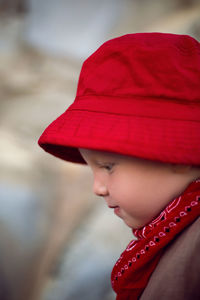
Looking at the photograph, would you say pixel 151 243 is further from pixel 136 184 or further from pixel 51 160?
pixel 51 160

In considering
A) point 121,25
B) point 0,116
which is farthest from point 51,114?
point 121,25

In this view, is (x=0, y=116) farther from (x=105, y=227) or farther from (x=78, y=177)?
(x=105, y=227)

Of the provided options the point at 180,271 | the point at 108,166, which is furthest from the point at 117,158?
the point at 180,271

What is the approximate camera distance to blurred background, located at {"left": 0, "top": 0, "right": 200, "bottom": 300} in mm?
694

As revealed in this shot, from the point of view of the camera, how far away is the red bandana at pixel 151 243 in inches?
15.2

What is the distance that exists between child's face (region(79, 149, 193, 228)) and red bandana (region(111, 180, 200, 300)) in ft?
0.04

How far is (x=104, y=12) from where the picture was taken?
0.93 meters

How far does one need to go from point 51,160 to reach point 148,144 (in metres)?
0.48

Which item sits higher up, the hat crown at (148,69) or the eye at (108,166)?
the hat crown at (148,69)

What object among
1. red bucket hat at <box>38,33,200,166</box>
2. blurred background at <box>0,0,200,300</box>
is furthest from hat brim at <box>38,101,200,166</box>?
blurred background at <box>0,0,200,300</box>

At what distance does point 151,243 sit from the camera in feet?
1.34

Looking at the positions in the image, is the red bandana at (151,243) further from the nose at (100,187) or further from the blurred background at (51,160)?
the blurred background at (51,160)

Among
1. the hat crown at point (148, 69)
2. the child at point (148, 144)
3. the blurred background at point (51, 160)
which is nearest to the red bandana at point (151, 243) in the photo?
the child at point (148, 144)

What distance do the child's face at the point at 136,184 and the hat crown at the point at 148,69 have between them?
0.08 m
